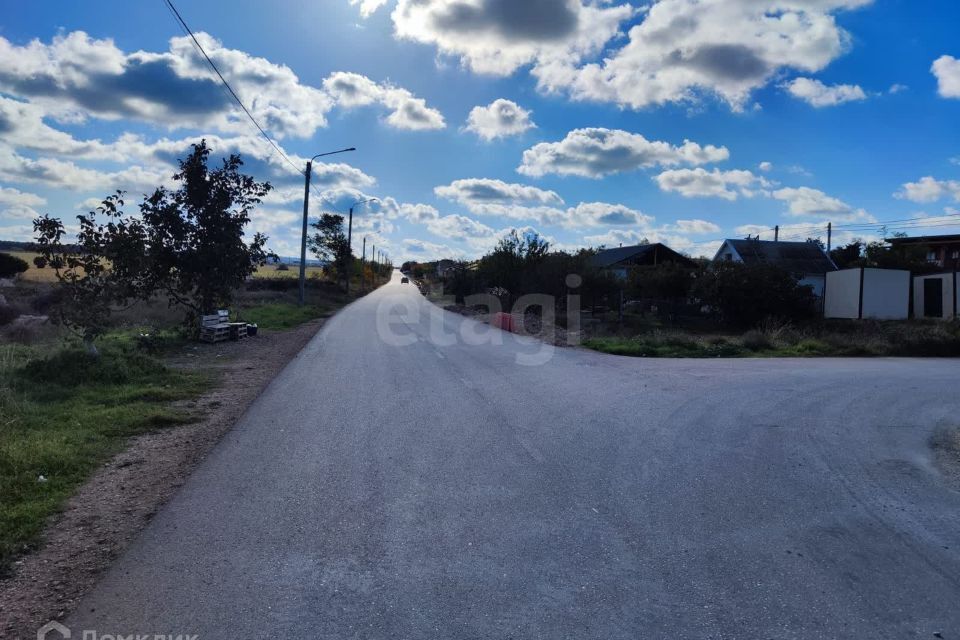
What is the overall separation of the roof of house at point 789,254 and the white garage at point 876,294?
54.6 feet

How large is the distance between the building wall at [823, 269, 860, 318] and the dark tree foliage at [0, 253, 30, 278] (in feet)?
185

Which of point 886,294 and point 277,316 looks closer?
point 277,316

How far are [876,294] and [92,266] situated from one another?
3308cm

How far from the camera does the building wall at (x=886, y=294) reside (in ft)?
106

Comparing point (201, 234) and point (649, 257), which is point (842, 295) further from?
point (201, 234)

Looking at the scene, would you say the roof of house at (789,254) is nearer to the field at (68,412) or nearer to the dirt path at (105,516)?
the field at (68,412)

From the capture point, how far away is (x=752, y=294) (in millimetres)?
29891

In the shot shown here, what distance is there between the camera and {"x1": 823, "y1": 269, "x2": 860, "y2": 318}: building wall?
32.6 metres

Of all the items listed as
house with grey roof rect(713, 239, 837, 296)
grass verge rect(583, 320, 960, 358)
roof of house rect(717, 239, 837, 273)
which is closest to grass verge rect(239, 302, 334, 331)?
Result: grass verge rect(583, 320, 960, 358)

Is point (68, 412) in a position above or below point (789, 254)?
below

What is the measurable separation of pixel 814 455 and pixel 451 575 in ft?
16.6

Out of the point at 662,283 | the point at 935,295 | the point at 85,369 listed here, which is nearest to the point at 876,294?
the point at 935,295

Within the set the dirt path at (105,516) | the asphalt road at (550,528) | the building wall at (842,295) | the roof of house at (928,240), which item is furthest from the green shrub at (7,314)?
the roof of house at (928,240)

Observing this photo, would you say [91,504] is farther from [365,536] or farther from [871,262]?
[871,262]
